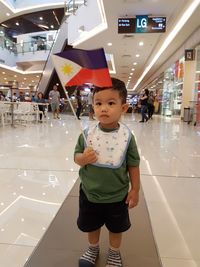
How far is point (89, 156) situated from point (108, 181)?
151mm

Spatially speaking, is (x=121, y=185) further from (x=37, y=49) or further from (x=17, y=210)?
(x=37, y=49)

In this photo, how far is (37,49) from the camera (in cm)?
2381

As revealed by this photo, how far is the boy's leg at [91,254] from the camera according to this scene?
137cm

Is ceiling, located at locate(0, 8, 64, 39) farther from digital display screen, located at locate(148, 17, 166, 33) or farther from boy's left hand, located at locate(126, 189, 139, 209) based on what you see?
boy's left hand, located at locate(126, 189, 139, 209)

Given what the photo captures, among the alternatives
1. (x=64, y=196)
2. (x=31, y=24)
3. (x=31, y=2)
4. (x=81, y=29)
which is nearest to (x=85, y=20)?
(x=81, y=29)

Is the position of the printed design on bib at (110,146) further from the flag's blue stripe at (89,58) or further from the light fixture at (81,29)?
the light fixture at (81,29)

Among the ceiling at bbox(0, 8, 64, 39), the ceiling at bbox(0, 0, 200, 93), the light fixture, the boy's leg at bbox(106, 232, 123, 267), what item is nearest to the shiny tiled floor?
the boy's leg at bbox(106, 232, 123, 267)

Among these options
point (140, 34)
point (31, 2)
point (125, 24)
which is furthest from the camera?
point (31, 2)

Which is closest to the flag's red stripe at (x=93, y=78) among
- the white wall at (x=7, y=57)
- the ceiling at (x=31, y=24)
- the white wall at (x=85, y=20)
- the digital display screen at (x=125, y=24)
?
the digital display screen at (x=125, y=24)

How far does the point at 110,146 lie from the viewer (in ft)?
4.16

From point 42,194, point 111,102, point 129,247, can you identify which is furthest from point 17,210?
point 111,102

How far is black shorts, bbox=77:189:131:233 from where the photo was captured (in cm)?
131

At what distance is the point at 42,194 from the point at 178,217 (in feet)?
3.81

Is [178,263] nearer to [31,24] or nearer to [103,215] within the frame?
[103,215]
